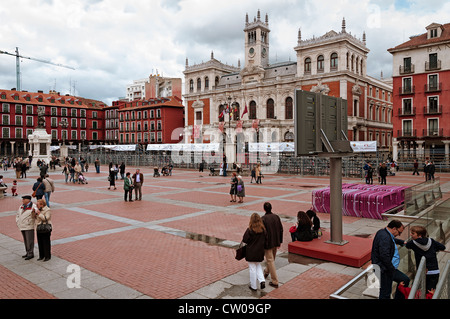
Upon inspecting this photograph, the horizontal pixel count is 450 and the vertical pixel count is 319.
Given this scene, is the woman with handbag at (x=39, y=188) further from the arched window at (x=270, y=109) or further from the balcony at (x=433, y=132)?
the arched window at (x=270, y=109)

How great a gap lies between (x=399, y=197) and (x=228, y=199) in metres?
7.58

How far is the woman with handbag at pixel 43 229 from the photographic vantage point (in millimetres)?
7691

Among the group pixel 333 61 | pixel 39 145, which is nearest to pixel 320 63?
pixel 333 61

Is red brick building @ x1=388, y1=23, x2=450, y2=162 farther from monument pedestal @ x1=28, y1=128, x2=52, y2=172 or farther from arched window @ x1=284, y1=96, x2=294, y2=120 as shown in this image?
monument pedestal @ x1=28, y1=128, x2=52, y2=172

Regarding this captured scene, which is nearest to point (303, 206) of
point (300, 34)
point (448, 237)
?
point (448, 237)

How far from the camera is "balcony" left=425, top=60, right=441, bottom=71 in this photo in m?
39.3

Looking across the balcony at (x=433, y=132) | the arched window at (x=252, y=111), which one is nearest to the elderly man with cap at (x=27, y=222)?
the balcony at (x=433, y=132)

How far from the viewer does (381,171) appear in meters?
22.3

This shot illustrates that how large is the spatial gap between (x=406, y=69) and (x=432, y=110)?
19.6ft

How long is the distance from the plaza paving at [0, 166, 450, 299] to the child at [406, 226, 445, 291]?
1523 mm

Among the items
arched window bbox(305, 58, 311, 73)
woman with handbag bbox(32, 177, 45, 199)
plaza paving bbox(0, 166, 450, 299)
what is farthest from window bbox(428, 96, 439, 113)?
woman with handbag bbox(32, 177, 45, 199)

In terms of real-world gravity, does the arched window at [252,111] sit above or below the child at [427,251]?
above

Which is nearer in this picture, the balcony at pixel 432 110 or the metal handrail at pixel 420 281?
the metal handrail at pixel 420 281

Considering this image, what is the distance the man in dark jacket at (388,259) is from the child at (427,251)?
0.37m
